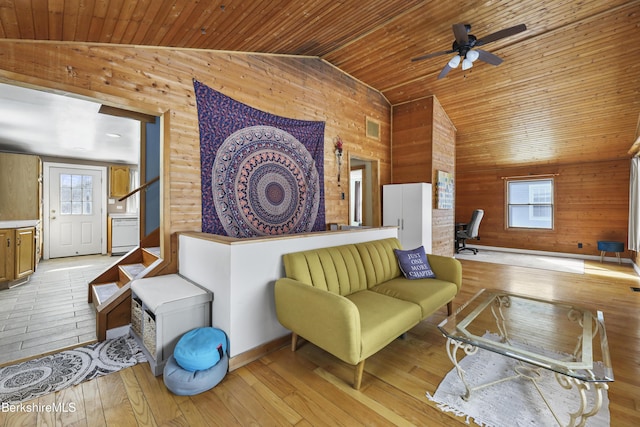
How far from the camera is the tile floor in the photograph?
88.6 inches

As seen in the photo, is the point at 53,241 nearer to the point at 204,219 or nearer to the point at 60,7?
the point at 204,219

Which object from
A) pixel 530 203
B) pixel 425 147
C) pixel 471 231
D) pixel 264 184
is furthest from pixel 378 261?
pixel 530 203

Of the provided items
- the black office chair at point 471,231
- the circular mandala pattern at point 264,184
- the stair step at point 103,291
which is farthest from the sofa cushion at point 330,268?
the black office chair at point 471,231

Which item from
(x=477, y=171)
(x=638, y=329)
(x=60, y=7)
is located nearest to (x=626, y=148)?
(x=477, y=171)

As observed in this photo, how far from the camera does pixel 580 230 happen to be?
20.9 ft

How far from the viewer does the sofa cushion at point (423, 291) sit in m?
2.36

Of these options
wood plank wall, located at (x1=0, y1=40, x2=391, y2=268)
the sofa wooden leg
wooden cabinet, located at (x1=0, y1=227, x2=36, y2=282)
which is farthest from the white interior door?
the sofa wooden leg

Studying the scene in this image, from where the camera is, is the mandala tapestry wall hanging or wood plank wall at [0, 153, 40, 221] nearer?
the mandala tapestry wall hanging

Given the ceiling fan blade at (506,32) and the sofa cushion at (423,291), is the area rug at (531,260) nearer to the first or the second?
the sofa cushion at (423,291)

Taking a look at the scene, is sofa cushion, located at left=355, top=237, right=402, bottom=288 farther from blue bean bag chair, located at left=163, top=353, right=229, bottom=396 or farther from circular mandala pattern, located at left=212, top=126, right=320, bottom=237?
blue bean bag chair, located at left=163, top=353, right=229, bottom=396

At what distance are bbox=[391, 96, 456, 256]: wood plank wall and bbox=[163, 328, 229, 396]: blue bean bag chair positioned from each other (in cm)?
451

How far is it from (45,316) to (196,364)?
88.9 inches

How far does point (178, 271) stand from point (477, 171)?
7841mm

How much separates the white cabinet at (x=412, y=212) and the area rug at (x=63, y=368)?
A: 4.15 metres
